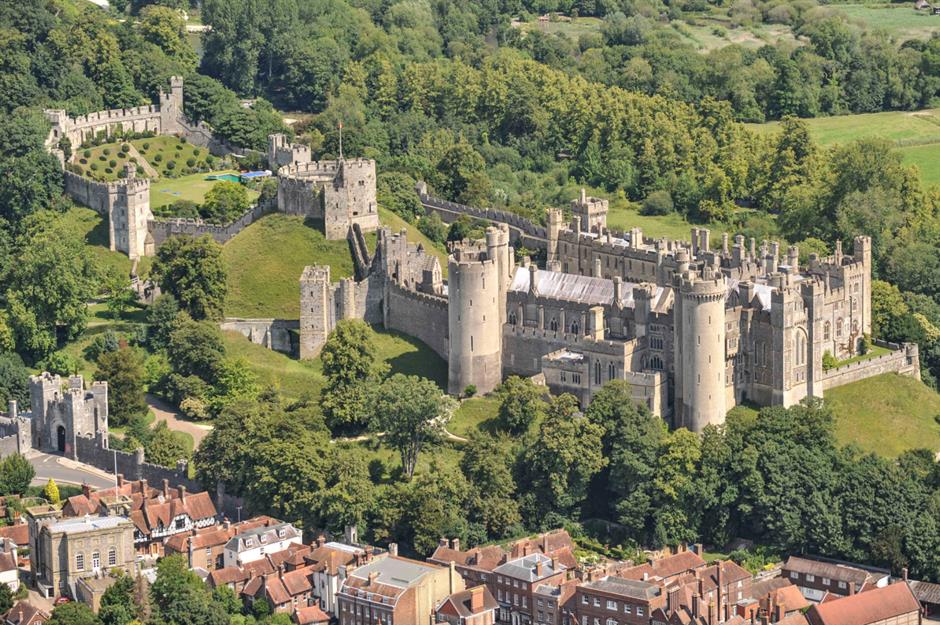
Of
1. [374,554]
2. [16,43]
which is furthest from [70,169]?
[374,554]

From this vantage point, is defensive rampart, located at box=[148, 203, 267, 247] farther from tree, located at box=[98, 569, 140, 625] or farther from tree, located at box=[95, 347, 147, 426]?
tree, located at box=[98, 569, 140, 625]

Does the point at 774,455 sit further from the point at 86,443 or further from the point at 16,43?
the point at 16,43

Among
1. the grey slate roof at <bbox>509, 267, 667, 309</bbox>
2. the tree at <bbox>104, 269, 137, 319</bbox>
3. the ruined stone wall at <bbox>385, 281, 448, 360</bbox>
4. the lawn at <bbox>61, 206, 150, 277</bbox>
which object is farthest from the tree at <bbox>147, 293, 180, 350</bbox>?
the grey slate roof at <bbox>509, 267, 667, 309</bbox>

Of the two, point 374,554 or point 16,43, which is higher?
point 16,43

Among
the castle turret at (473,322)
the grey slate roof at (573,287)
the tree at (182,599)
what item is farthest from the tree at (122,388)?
the grey slate roof at (573,287)

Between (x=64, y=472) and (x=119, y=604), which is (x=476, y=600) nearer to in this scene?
(x=119, y=604)

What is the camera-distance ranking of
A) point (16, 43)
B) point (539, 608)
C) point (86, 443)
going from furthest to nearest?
point (16, 43)
point (86, 443)
point (539, 608)
